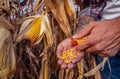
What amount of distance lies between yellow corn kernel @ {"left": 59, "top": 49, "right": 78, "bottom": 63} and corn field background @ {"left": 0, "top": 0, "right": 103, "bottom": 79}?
0.13m

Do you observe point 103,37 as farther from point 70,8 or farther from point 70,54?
point 70,8

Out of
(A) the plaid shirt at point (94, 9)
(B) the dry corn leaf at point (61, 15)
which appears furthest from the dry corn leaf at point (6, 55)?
(A) the plaid shirt at point (94, 9)

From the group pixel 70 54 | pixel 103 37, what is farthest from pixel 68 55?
pixel 103 37

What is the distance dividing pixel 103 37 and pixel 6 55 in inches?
11.9

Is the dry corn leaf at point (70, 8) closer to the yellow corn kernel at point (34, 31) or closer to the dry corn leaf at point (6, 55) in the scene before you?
the yellow corn kernel at point (34, 31)

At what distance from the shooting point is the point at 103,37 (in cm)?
84

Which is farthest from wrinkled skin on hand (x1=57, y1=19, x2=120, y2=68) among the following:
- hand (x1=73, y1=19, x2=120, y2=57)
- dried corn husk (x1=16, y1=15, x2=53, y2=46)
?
dried corn husk (x1=16, y1=15, x2=53, y2=46)

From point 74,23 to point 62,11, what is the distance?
0.06 meters

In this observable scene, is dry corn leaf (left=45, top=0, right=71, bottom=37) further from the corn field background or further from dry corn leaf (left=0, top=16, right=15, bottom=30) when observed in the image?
dry corn leaf (left=0, top=16, right=15, bottom=30)

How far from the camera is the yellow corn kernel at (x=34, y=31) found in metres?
1.01

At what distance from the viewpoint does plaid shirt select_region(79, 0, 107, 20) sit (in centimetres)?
109

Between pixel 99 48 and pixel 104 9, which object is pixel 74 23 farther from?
pixel 99 48

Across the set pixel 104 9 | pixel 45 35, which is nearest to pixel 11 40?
pixel 45 35

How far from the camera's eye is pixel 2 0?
106cm
